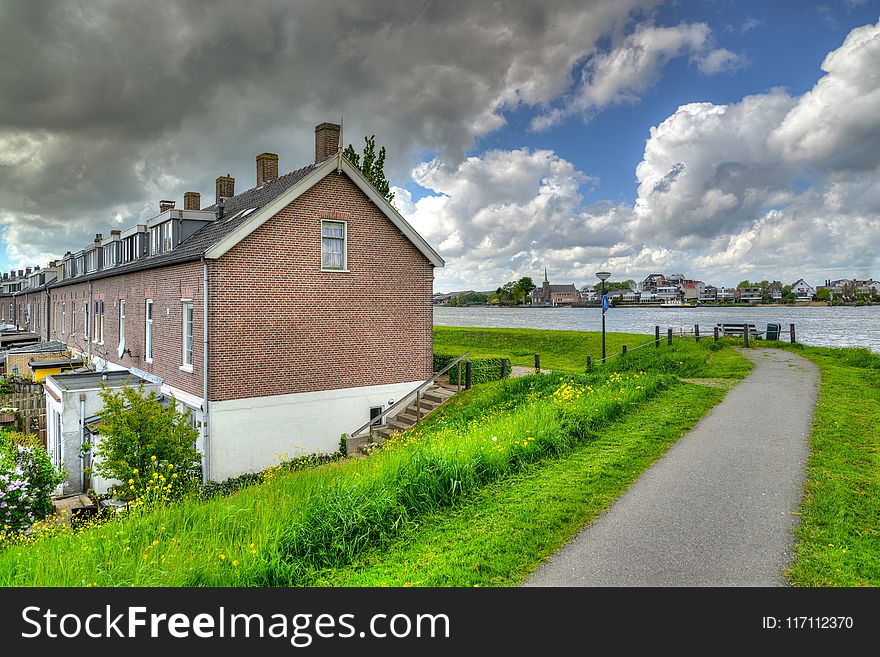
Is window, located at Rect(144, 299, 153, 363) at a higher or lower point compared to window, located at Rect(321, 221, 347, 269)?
lower

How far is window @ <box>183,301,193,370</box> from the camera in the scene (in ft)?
61.0

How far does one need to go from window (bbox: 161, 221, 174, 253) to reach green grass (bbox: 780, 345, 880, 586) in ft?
69.6

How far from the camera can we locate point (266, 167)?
25.0 metres

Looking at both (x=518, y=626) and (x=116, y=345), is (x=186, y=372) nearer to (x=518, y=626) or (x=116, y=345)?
(x=116, y=345)

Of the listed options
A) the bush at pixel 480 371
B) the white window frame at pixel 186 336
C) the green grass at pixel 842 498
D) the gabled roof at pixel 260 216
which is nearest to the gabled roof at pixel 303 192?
the gabled roof at pixel 260 216

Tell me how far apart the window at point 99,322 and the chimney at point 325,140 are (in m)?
14.4

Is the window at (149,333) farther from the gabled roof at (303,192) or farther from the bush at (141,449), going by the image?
the bush at (141,449)

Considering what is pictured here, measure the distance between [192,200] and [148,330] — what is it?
36.5ft

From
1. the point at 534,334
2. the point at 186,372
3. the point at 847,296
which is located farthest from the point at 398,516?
the point at 847,296

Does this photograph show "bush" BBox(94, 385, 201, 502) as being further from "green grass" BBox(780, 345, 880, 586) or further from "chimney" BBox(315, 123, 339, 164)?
"chimney" BBox(315, 123, 339, 164)

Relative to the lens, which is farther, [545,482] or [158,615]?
[545,482]

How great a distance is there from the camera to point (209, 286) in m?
16.9

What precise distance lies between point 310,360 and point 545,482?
1211 cm

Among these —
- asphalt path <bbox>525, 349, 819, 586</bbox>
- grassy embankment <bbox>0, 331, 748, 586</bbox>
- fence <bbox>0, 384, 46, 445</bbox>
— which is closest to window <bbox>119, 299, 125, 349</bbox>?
fence <bbox>0, 384, 46, 445</bbox>
